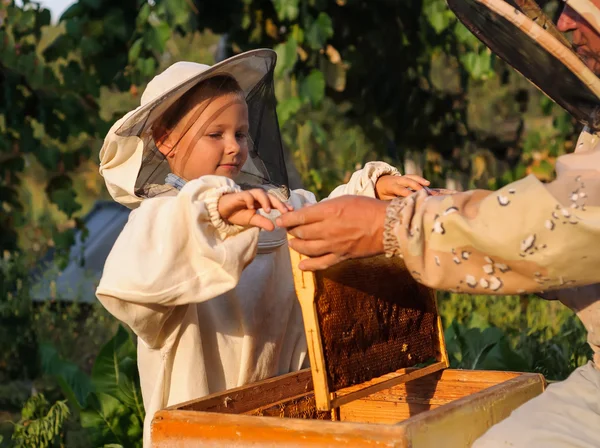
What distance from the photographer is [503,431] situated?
186cm

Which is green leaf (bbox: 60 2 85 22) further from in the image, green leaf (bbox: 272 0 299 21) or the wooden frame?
the wooden frame

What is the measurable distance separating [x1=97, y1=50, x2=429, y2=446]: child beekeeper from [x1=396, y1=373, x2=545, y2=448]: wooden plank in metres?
0.62

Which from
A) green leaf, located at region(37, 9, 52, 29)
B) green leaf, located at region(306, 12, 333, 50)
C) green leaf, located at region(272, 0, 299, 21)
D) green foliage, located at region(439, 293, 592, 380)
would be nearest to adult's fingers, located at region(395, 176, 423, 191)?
green foliage, located at region(439, 293, 592, 380)

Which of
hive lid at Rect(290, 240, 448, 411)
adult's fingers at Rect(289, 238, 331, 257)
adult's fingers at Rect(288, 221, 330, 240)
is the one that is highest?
adult's fingers at Rect(288, 221, 330, 240)

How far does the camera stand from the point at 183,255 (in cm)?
216

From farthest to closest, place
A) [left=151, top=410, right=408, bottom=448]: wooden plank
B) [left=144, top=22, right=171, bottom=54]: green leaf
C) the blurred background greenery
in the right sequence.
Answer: [left=144, top=22, right=171, bottom=54]: green leaf, the blurred background greenery, [left=151, top=410, right=408, bottom=448]: wooden plank

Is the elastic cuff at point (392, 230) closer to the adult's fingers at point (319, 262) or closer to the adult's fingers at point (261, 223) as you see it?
the adult's fingers at point (319, 262)

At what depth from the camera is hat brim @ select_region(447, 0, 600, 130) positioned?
1.95m

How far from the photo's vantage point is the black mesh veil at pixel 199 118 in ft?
8.40

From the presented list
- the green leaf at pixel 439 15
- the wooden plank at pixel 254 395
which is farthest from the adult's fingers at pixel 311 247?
the green leaf at pixel 439 15

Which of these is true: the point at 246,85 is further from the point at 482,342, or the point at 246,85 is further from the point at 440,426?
the point at 482,342

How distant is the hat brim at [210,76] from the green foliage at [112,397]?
5.54 feet

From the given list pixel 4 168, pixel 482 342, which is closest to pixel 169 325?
pixel 482 342

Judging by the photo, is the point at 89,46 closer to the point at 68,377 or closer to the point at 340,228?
the point at 68,377
